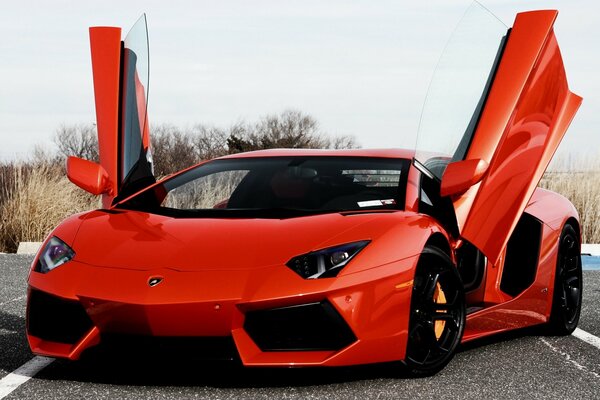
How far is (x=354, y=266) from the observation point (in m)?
4.68

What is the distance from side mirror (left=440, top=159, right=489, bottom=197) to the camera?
17.6ft

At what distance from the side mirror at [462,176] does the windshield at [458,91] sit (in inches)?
18.6

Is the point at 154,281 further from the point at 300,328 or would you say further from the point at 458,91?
the point at 458,91

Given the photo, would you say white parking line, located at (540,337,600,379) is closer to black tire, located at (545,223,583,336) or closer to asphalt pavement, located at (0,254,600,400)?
asphalt pavement, located at (0,254,600,400)

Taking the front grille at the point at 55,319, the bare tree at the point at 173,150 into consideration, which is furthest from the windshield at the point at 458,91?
the bare tree at the point at 173,150

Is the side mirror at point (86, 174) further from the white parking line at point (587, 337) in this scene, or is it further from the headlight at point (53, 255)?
the white parking line at point (587, 337)

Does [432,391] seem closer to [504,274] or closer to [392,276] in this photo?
[392,276]

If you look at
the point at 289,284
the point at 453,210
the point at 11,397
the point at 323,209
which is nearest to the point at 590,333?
the point at 453,210

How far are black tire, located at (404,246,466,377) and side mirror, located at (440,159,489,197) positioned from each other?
0.35 m

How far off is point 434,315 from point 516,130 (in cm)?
138

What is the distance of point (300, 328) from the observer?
459cm

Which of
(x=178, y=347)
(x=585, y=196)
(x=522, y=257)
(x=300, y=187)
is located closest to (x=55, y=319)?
(x=178, y=347)

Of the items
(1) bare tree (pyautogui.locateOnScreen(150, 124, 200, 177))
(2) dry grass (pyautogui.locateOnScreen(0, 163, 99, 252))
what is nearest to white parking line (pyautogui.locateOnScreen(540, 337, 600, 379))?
(2) dry grass (pyautogui.locateOnScreen(0, 163, 99, 252))

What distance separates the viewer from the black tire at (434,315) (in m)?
5.02
